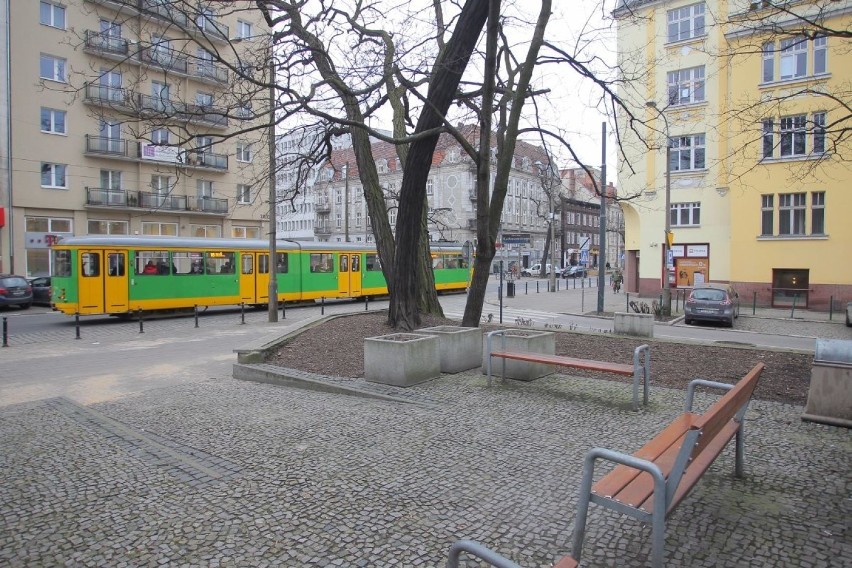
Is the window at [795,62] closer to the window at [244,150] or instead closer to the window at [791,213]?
the window at [791,213]

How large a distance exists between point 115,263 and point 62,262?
162cm

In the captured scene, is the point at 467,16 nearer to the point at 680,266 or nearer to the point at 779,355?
the point at 779,355

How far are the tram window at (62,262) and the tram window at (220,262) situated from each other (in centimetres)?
494

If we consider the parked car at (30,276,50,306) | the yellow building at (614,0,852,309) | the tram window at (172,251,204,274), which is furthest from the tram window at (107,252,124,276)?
the yellow building at (614,0,852,309)

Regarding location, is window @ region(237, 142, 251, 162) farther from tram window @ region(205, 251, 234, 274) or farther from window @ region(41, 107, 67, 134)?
window @ region(41, 107, 67, 134)

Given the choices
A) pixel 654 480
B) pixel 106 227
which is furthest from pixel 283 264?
pixel 654 480

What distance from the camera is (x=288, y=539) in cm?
361

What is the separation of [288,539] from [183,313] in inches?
836

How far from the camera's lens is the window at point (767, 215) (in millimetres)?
26562

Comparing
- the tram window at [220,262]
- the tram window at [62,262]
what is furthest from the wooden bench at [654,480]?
the tram window at [220,262]

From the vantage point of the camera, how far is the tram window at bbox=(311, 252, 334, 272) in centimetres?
2731

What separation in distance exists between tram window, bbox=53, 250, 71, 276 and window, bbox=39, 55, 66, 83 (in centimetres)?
1670

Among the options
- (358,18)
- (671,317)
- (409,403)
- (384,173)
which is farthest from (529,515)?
(384,173)

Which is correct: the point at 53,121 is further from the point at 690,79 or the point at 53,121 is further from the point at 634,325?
the point at 690,79
